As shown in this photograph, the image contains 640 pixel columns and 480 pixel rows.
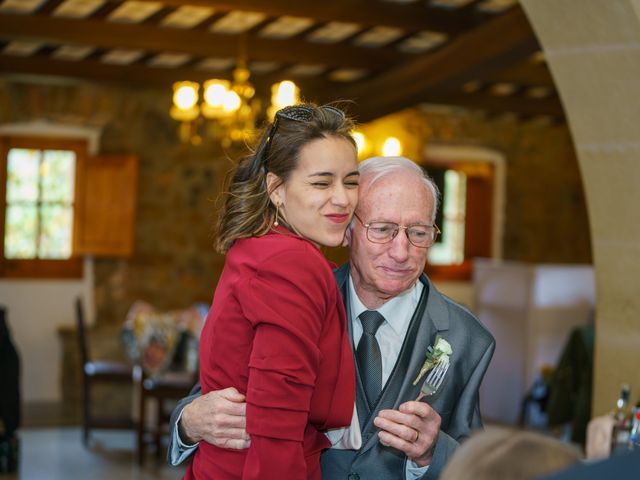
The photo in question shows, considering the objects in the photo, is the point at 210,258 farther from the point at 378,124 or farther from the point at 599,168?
the point at 599,168

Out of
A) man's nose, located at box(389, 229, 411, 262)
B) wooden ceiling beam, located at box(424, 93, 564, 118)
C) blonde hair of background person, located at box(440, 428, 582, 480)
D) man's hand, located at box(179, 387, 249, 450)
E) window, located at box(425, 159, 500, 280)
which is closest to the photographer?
blonde hair of background person, located at box(440, 428, 582, 480)

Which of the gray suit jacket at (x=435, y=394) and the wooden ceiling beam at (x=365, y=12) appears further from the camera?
the wooden ceiling beam at (x=365, y=12)

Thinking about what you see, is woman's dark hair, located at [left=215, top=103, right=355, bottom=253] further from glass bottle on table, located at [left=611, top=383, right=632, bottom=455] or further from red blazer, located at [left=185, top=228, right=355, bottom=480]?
glass bottle on table, located at [left=611, top=383, right=632, bottom=455]

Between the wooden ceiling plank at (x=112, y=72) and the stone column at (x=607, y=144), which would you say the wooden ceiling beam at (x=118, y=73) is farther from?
the stone column at (x=607, y=144)

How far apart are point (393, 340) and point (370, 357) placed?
0.06 metres

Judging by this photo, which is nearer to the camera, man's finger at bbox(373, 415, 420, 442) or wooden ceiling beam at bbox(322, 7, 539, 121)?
man's finger at bbox(373, 415, 420, 442)

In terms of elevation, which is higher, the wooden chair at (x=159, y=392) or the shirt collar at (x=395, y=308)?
the shirt collar at (x=395, y=308)

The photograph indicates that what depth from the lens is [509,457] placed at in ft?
3.48

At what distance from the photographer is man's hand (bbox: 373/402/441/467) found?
73.2 inches

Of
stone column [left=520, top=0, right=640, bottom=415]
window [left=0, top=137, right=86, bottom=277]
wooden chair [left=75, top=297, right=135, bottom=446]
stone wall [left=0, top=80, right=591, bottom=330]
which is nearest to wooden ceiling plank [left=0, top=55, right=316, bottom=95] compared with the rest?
stone wall [left=0, top=80, right=591, bottom=330]

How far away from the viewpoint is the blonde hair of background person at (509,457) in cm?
105

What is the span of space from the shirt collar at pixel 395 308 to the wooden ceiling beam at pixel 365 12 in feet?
20.3

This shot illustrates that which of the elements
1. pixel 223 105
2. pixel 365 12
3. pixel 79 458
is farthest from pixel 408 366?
pixel 365 12

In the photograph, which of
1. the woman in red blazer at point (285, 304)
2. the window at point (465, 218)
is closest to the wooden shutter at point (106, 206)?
the window at point (465, 218)
